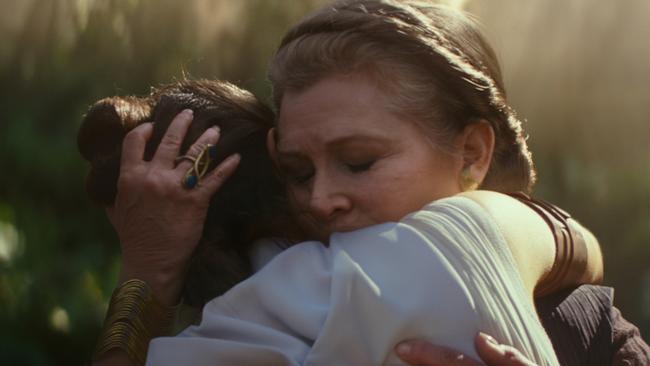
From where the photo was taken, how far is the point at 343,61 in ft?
8.32

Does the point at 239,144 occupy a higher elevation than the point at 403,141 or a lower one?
lower

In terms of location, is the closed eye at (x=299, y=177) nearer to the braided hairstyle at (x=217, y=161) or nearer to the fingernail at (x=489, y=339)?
the braided hairstyle at (x=217, y=161)

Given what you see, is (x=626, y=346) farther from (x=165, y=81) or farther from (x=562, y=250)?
(x=165, y=81)

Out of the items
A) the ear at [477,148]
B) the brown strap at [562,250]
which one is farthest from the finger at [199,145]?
the brown strap at [562,250]

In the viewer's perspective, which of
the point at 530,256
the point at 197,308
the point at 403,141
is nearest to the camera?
the point at 530,256

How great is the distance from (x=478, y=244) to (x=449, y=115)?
53 cm

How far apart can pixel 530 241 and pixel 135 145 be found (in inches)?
39.7

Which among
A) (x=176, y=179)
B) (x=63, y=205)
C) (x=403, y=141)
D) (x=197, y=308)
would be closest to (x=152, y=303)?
(x=197, y=308)

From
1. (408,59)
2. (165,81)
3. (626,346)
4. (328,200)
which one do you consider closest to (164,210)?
(328,200)

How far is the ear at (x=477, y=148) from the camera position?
8.71 feet

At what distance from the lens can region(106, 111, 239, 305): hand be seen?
2.68 meters

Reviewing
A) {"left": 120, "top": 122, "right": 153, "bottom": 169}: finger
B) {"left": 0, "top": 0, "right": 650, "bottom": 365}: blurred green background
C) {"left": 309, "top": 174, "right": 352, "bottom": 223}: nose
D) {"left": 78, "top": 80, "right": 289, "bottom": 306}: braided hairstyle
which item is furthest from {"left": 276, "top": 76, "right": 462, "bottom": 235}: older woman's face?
{"left": 0, "top": 0, "right": 650, "bottom": 365}: blurred green background

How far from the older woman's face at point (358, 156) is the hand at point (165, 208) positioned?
0.91ft

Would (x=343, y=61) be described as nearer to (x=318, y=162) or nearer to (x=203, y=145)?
(x=318, y=162)
